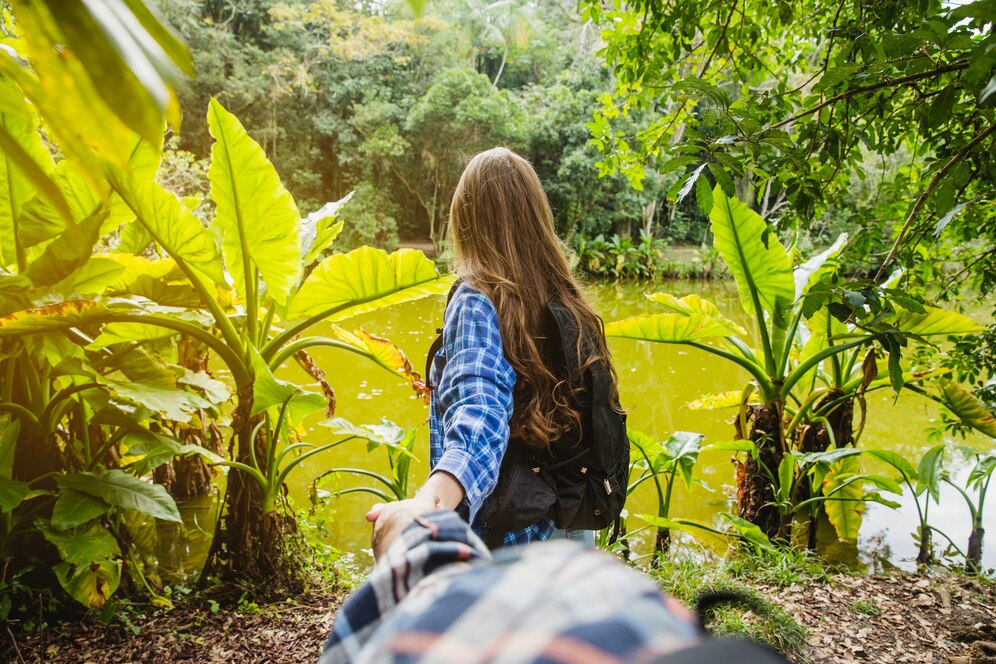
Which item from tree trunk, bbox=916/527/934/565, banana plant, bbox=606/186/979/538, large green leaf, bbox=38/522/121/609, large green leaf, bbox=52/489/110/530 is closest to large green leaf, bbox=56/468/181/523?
large green leaf, bbox=52/489/110/530

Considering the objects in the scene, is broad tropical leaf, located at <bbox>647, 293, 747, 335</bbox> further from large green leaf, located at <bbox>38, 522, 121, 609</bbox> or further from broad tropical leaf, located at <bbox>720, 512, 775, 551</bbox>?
large green leaf, located at <bbox>38, 522, 121, 609</bbox>

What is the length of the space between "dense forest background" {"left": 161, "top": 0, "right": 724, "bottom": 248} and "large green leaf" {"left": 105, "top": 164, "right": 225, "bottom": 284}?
12.8 metres

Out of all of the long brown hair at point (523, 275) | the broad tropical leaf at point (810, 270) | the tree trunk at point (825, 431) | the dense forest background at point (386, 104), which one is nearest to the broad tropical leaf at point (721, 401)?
the tree trunk at point (825, 431)

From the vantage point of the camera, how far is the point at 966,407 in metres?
3.18

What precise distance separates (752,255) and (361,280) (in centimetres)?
185

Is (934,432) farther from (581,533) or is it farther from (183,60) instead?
(183,60)

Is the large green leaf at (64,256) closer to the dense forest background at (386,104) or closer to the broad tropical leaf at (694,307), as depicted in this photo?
the broad tropical leaf at (694,307)

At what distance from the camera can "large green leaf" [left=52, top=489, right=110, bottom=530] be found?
2.02 m

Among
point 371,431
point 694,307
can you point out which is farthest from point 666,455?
point 371,431

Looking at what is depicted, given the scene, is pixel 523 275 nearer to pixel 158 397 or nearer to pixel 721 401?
pixel 158 397

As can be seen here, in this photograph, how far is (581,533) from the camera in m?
1.44

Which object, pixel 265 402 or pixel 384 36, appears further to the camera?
pixel 384 36

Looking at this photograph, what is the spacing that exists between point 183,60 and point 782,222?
1.87m

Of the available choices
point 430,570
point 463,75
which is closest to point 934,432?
point 430,570
